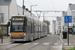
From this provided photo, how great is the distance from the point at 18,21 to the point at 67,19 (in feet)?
26.3

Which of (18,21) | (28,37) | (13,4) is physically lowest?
(28,37)

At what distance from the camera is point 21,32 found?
27.2 meters

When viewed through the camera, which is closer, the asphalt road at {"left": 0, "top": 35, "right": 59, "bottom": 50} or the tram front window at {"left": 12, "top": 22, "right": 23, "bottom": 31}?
the asphalt road at {"left": 0, "top": 35, "right": 59, "bottom": 50}

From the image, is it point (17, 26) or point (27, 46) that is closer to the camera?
point (27, 46)

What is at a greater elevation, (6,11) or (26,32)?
(6,11)

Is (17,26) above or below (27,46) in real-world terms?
above

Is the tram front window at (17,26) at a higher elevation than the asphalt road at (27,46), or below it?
higher

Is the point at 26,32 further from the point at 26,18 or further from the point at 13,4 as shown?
the point at 13,4

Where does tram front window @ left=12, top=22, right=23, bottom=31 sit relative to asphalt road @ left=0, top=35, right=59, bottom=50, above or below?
above

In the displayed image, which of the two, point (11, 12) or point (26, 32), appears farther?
point (11, 12)

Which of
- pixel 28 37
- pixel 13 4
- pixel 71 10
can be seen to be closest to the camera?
pixel 28 37

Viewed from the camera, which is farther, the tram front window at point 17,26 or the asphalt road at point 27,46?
the tram front window at point 17,26

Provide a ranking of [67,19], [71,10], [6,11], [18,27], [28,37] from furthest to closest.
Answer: [71,10] < [6,11] < [28,37] < [18,27] < [67,19]

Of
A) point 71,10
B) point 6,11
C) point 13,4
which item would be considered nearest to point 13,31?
point 6,11
